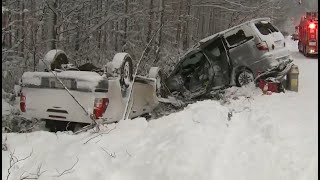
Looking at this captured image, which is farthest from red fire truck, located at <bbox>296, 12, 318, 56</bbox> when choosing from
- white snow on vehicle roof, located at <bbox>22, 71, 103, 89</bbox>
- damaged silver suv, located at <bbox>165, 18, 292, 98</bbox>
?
white snow on vehicle roof, located at <bbox>22, 71, 103, 89</bbox>

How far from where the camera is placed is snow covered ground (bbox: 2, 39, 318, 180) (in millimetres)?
4832

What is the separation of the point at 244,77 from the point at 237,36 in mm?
1089

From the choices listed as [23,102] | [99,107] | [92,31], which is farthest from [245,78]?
[92,31]

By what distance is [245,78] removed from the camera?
11930 millimetres

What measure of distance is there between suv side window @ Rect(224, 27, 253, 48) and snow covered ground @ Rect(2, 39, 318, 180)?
4.76 m

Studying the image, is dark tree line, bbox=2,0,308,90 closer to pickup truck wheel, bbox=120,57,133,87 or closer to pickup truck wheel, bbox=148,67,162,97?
pickup truck wheel, bbox=148,67,162,97

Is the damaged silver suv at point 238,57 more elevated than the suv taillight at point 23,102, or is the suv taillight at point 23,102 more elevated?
the damaged silver suv at point 238,57

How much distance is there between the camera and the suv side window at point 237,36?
11.8 m

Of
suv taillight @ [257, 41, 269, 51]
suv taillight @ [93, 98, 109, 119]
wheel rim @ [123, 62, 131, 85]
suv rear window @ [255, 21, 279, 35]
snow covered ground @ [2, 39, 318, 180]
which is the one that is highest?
suv rear window @ [255, 21, 279, 35]

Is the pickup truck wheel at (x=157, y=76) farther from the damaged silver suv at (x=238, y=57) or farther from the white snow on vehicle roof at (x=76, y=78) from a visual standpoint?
the white snow on vehicle roof at (x=76, y=78)

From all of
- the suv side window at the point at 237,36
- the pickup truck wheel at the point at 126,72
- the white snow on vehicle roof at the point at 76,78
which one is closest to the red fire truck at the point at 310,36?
the suv side window at the point at 237,36

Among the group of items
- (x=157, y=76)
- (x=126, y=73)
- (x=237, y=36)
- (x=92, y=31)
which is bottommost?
(x=157, y=76)

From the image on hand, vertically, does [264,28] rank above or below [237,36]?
above

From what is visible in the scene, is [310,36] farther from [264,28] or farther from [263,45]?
[263,45]
